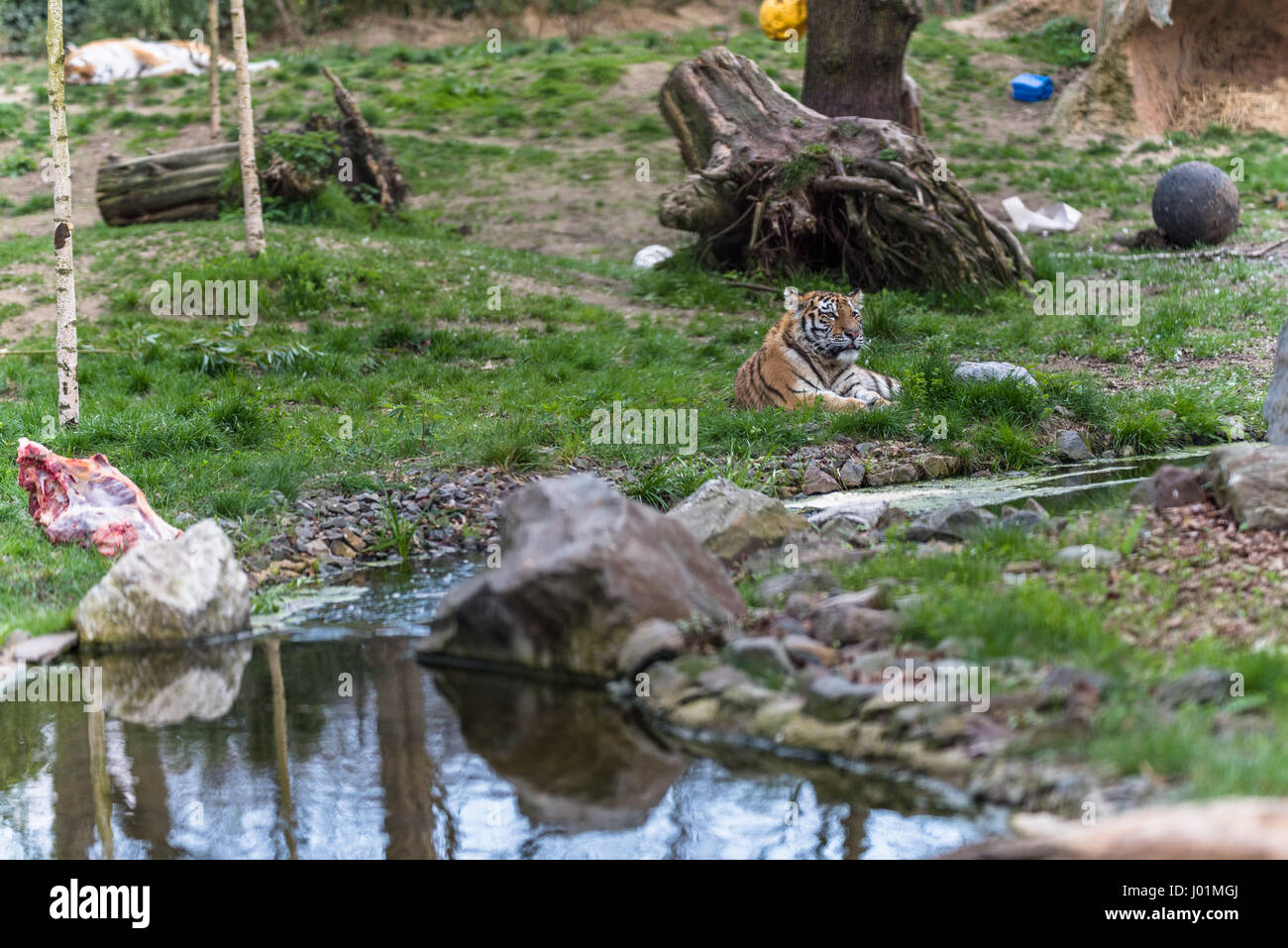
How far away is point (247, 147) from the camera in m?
13.2

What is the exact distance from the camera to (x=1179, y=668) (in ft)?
14.3

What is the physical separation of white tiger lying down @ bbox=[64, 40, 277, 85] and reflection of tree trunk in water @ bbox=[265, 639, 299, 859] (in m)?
20.6

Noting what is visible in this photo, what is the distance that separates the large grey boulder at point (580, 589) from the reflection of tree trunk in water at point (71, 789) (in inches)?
57.7

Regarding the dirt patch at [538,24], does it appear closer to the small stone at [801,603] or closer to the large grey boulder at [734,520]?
the large grey boulder at [734,520]

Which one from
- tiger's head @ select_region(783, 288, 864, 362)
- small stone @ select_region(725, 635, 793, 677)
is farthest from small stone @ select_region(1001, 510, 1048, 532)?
tiger's head @ select_region(783, 288, 864, 362)

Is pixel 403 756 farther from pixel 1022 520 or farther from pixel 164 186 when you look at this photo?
pixel 164 186

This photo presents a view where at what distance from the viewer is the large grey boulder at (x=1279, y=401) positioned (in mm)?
6434

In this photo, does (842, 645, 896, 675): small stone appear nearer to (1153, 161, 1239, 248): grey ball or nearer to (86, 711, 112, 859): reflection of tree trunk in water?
(86, 711, 112, 859): reflection of tree trunk in water

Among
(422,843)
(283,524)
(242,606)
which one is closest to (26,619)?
(242,606)

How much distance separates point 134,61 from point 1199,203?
67.4 ft

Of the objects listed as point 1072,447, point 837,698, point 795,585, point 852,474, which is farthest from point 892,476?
point 837,698

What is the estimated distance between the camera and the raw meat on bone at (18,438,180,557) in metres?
7.09

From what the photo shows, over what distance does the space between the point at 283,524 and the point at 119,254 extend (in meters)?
7.86
